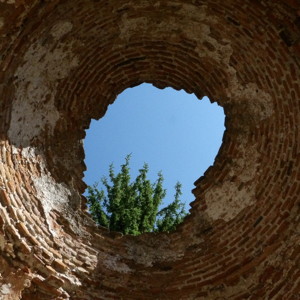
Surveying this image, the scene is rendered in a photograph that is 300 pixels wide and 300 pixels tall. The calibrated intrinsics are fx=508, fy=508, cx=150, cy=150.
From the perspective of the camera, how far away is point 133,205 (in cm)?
914

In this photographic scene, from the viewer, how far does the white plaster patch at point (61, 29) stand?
551 centimetres

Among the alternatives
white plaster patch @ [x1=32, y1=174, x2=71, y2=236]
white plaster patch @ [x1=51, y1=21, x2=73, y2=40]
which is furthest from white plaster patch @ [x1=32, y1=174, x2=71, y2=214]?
white plaster patch @ [x1=51, y1=21, x2=73, y2=40]

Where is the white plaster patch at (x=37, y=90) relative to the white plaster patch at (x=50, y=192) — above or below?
above

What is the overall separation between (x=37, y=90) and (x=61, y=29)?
73 cm

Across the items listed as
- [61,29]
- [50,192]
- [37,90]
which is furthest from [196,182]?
[61,29]

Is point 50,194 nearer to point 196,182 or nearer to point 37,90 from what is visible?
point 37,90

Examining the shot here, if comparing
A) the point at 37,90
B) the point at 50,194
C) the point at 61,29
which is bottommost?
the point at 50,194

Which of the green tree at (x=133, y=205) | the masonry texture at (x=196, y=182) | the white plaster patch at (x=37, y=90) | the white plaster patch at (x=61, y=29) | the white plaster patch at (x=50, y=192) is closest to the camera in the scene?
the masonry texture at (x=196, y=182)

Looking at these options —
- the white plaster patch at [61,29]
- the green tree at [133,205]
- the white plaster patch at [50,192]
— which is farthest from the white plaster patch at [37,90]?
the green tree at [133,205]

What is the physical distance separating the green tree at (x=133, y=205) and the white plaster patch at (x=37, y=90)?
316 cm

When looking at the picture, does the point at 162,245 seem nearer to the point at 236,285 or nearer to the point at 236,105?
the point at 236,285

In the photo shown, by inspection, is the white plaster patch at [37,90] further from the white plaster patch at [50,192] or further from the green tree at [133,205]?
the green tree at [133,205]

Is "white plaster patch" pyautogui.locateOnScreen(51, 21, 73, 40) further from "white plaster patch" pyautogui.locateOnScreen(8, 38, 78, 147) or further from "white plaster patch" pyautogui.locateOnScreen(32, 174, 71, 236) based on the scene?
"white plaster patch" pyautogui.locateOnScreen(32, 174, 71, 236)

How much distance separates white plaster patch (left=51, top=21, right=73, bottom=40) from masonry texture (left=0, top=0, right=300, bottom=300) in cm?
1
